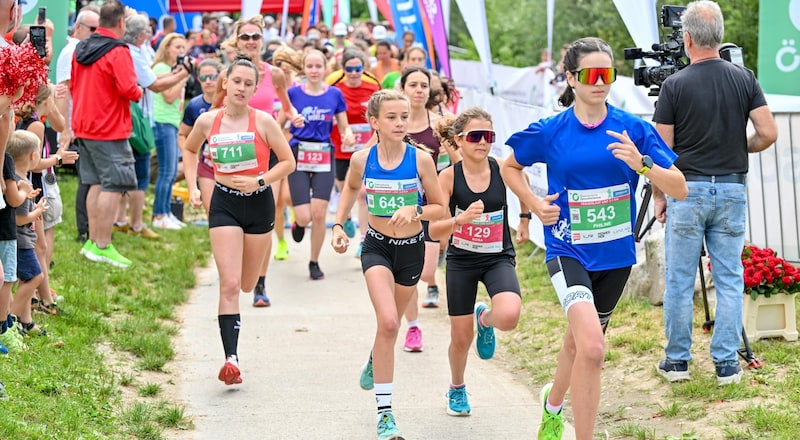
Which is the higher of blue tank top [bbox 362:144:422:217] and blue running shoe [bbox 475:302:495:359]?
blue tank top [bbox 362:144:422:217]

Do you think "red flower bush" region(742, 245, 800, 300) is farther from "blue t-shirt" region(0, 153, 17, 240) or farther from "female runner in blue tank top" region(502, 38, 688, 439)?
"blue t-shirt" region(0, 153, 17, 240)

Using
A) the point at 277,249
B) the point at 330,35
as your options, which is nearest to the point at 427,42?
the point at 277,249

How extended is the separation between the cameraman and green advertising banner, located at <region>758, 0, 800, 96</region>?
266 cm

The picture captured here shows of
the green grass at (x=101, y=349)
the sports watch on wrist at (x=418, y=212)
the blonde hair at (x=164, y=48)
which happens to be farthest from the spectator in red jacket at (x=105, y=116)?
the sports watch on wrist at (x=418, y=212)

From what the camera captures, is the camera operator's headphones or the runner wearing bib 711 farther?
the runner wearing bib 711

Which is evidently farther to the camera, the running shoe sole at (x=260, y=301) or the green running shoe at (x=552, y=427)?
the running shoe sole at (x=260, y=301)

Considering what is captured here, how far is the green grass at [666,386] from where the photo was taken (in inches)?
221

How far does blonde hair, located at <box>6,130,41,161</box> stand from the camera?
22.9 feet

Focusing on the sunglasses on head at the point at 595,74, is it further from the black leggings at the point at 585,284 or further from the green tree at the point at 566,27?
the green tree at the point at 566,27

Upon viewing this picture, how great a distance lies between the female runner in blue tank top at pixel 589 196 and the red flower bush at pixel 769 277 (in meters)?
2.07

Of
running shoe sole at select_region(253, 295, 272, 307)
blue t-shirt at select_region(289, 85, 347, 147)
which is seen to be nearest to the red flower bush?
running shoe sole at select_region(253, 295, 272, 307)

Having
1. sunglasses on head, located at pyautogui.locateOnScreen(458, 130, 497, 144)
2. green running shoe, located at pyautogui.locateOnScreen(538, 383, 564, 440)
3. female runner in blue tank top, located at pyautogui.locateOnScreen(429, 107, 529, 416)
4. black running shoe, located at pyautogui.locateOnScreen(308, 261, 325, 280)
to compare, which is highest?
sunglasses on head, located at pyautogui.locateOnScreen(458, 130, 497, 144)

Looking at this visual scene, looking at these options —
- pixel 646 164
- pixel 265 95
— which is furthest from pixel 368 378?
pixel 265 95

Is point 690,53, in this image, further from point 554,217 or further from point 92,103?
point 92,103
